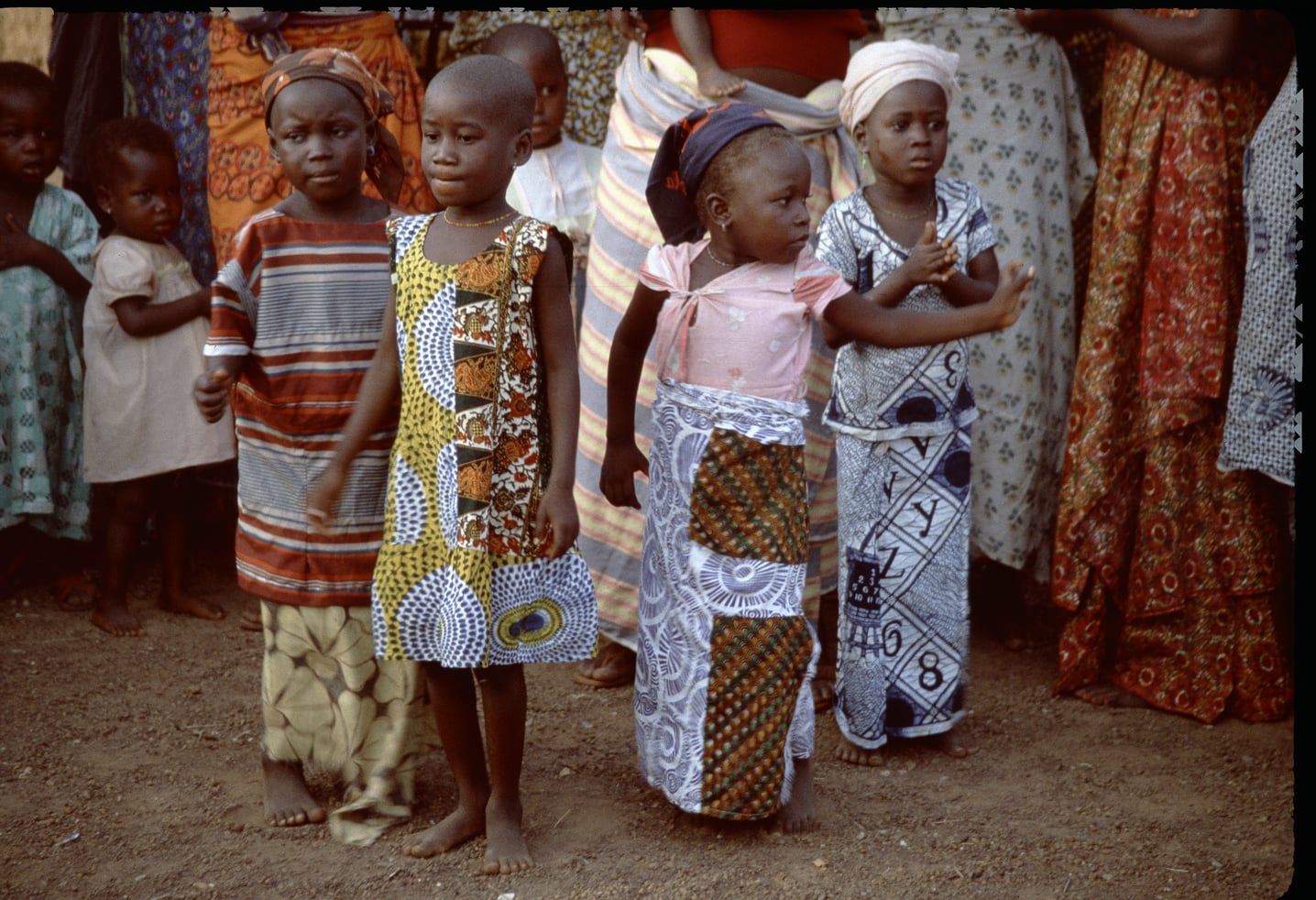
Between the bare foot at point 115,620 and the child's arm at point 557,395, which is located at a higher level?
the child's arm at point 557,395

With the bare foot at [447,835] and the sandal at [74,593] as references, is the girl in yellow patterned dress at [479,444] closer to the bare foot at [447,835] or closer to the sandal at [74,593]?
the bare foot at [447,835]

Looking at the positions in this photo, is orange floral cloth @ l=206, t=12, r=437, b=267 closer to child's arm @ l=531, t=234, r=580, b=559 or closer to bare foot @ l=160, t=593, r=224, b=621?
bare foot @ l=160, t=593, r=224, b=621

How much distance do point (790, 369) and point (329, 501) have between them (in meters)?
1.08

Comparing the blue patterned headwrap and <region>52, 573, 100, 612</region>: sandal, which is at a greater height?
the blue patterned headwrap

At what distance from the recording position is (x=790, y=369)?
3031mm

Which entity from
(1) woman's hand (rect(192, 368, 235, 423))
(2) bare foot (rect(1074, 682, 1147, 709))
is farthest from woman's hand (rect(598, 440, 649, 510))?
(2) bare foot (rect(1074, 682, 1147, 709))

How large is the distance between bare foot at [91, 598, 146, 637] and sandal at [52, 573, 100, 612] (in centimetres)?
12

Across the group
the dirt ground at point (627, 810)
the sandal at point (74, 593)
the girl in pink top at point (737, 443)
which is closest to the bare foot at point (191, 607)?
the sandal at point (74, 593)

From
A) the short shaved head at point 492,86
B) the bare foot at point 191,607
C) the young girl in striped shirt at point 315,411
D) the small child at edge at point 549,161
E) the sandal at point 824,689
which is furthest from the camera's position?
the bare foot at point 191,607

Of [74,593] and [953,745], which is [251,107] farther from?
[953,745]

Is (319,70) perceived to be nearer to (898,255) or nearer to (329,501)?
(329,501)

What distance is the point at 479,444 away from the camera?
9.16 ft

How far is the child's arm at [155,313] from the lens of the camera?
4645 mm

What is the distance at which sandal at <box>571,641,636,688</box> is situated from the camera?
163 inches
